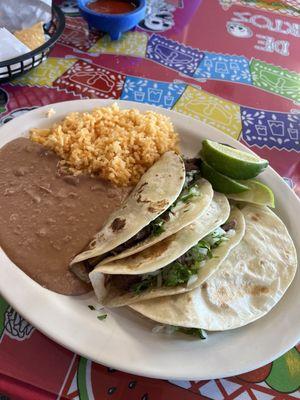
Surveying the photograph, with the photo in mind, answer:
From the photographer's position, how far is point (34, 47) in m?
2.01

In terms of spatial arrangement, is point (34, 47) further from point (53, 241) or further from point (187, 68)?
point (53, 241)

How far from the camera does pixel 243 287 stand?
1296mm

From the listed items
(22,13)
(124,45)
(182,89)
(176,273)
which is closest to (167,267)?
(176,273)

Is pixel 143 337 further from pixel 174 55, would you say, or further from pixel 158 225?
pixel 174 55

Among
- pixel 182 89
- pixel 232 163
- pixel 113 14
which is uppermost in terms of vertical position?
pixel 113 14

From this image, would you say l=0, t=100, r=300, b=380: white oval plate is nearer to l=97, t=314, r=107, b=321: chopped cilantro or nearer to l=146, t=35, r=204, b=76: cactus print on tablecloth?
l=97, t=314, r=107, b=321: chopped cilantro

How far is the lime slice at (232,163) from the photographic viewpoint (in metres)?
1.53

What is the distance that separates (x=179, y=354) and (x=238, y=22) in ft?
8.35

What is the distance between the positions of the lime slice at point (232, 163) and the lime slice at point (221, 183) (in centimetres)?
2

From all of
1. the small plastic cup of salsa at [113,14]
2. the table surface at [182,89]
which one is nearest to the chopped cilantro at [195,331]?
the table surface at [182,89]

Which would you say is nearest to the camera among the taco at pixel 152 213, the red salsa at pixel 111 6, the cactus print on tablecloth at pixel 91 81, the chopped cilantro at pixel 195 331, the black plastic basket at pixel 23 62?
the chopped cilantro at pixel 195 331

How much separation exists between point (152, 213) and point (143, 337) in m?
0.39

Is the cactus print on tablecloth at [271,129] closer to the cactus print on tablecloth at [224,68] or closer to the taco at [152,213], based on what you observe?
the cactus print on tablecloth at [224,68]

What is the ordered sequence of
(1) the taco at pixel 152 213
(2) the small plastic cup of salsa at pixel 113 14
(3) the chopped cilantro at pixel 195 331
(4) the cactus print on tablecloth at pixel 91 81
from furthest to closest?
(2) the small plastic cup of salsa at pixel 113 14, (4) the cactus print on tablecloth at pixel 91 81, (1) the taco at pixel 152 213, (3) the chopped cilantro at pixel 195 331
